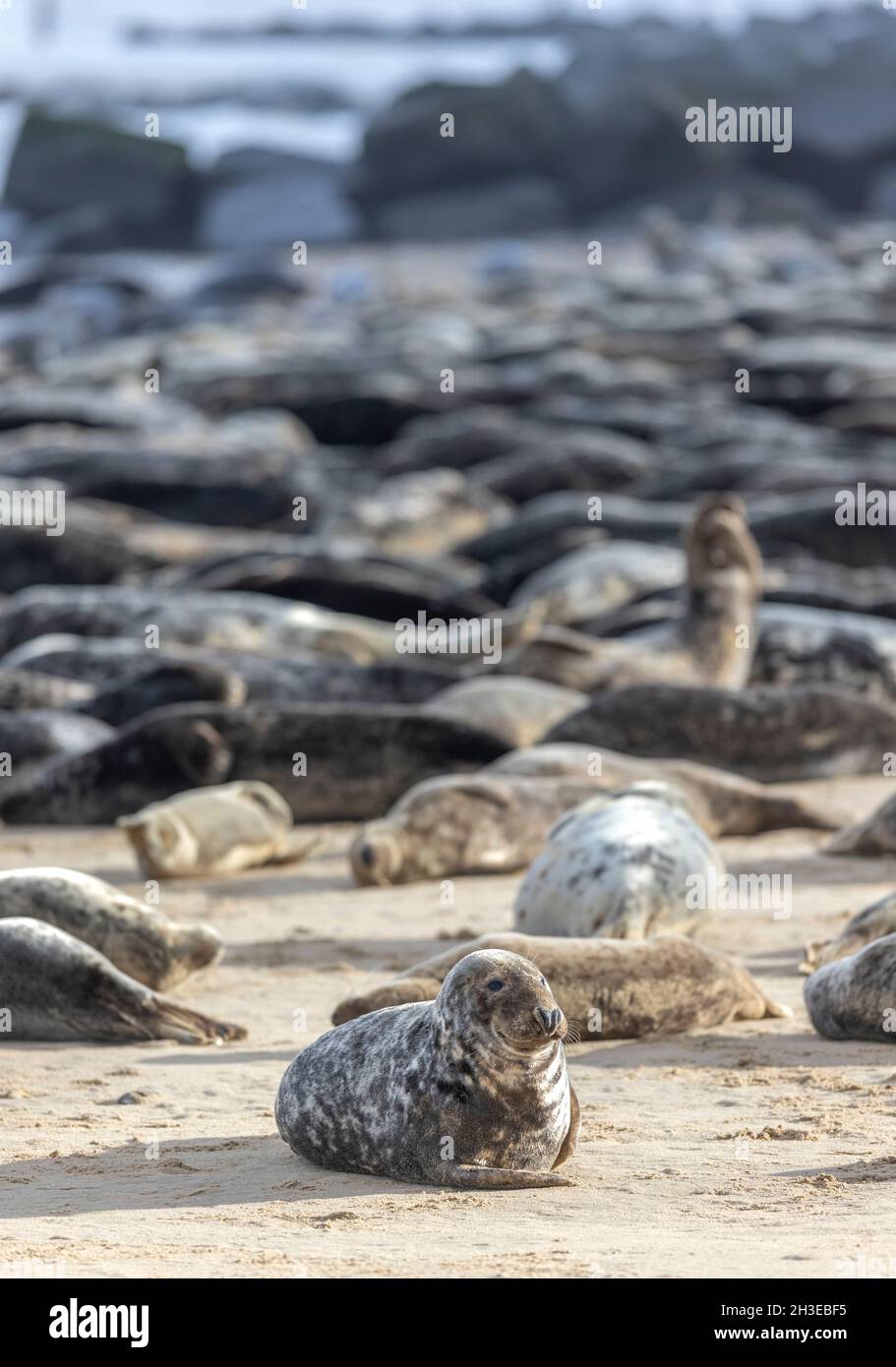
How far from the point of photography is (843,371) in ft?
74.0

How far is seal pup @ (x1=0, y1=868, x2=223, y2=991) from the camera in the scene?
5.14m

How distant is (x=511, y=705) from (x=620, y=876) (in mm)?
3203

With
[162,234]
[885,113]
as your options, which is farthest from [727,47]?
[162,234]

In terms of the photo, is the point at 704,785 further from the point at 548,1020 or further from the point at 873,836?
the point at 548,1020

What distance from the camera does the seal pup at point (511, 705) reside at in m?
8.43

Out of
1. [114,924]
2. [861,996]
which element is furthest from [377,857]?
[861,996]

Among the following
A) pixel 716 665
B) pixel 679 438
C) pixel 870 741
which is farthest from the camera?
pixel 679 438

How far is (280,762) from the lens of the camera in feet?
26.1

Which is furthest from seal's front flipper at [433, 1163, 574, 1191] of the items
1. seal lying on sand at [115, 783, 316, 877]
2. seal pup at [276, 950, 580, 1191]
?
seal lying on sand at [115, 783, 316, 877]

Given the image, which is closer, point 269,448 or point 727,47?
point 269,448

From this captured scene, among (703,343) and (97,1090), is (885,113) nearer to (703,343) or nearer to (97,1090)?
(703,343)

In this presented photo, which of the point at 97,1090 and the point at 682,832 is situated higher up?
the point at 682,832

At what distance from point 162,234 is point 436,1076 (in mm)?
49160

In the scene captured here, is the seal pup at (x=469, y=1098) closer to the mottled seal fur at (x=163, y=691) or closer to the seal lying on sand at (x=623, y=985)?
the seal lying on sand at (x=623, y=985)
